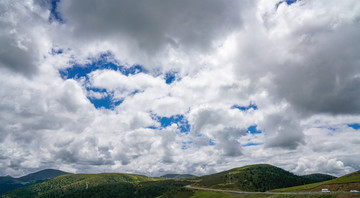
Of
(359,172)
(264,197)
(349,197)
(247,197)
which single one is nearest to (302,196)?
(349,197)

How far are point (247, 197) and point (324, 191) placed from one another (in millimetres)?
80092

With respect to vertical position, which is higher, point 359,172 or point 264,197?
point 359,172

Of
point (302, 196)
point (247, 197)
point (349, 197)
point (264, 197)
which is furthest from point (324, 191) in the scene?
point (247, 197)

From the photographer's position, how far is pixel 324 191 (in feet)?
438

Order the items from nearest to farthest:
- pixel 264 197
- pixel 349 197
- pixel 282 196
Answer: pixel 349 197, pixel 282 196, pixel 264 197

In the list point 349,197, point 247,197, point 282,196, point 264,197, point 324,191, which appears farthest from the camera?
point 247,197

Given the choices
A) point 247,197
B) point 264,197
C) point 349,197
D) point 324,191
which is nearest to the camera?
point 349,197

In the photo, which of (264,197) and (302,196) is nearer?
(302,196)

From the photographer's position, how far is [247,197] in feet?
652

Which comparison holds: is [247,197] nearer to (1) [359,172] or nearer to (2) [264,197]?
(2) [264,197]

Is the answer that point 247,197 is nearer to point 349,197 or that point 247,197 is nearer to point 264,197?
point 264,197

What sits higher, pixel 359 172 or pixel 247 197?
A: pixel 359 172

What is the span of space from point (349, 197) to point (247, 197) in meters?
103

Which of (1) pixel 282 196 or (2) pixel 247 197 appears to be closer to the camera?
(1) pixel 282 196
